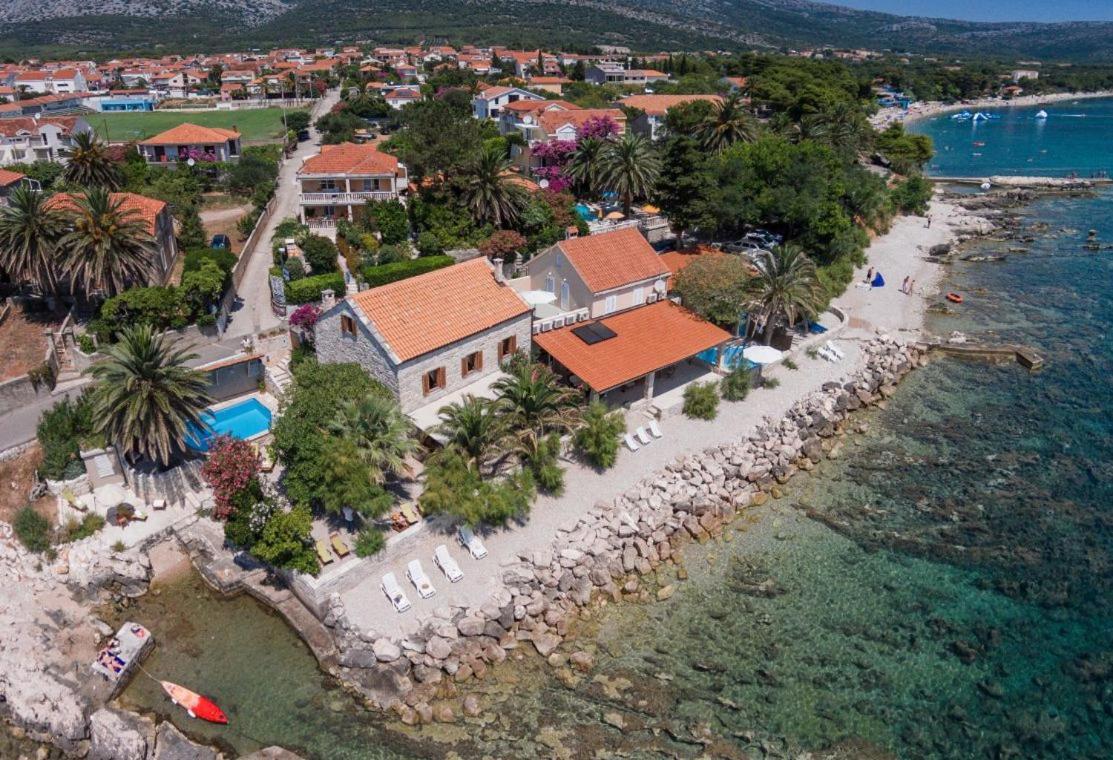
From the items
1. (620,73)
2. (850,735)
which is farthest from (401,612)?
(620,73)

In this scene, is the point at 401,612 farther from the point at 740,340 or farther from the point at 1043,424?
the point at 1043,424

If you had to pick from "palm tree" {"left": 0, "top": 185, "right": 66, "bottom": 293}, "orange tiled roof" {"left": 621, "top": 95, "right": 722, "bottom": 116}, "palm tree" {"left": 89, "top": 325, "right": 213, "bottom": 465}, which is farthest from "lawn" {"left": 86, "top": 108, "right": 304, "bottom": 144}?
"palm tree" {"left": 89, "top": 325, "right": 213, "bottom": 465}

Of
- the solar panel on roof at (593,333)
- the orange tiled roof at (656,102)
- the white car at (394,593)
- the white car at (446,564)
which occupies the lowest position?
the white car at (394,593)

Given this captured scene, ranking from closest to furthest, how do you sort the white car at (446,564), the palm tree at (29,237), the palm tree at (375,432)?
1. the white car at (446,564)
2. the palm tree at (375,432)
3. the palm tree at (29,237)

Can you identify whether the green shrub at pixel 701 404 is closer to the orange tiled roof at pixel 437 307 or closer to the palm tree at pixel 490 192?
the orange tiled roof at pixel 437 307

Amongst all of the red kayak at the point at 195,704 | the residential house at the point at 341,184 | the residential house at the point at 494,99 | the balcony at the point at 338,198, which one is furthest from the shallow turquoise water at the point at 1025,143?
the red kayak at the point at 195,704

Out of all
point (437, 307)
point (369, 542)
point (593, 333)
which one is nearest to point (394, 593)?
point (369, 542)

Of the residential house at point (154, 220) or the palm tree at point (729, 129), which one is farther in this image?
the palm tree at point (729, 129)
